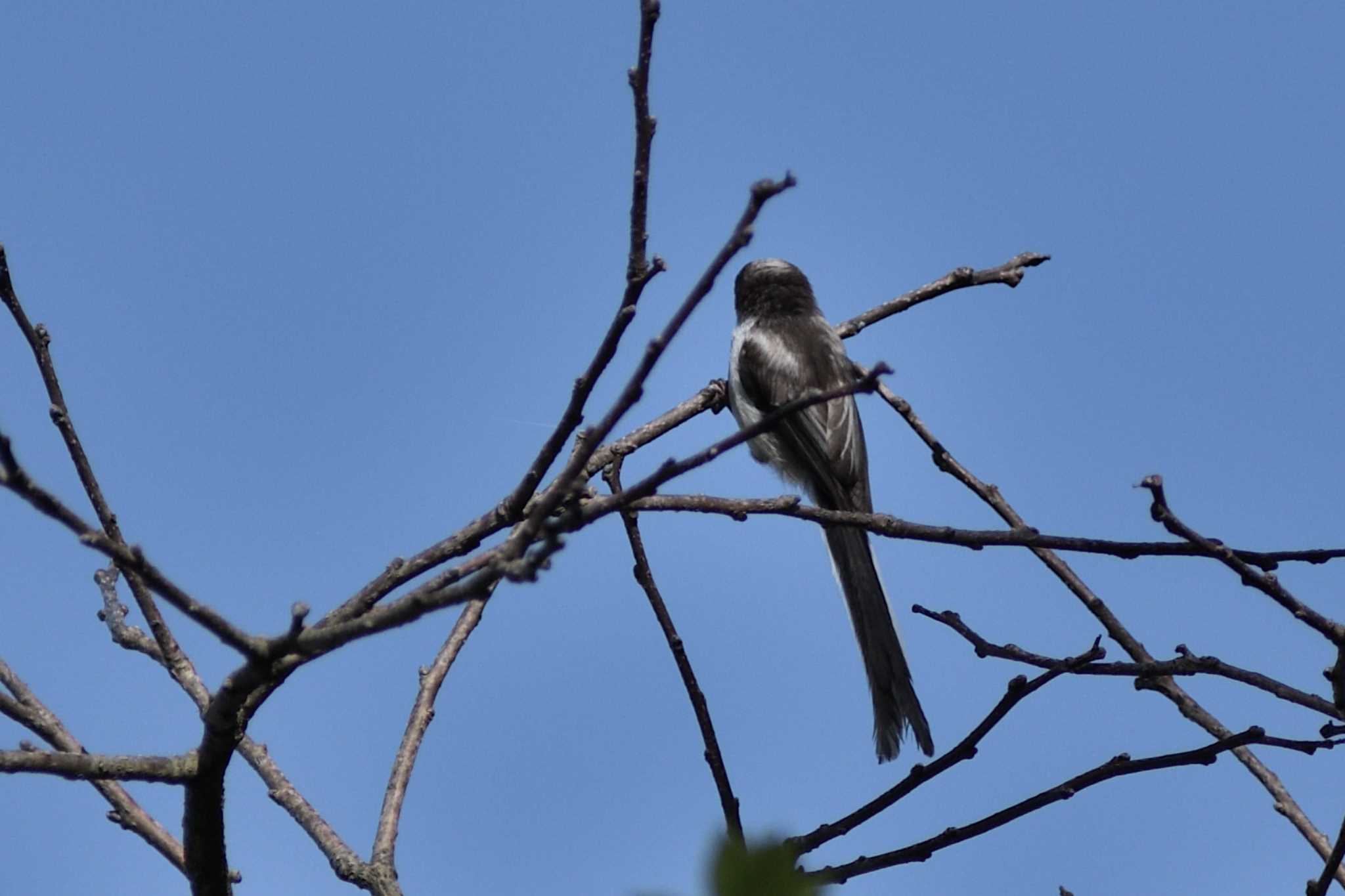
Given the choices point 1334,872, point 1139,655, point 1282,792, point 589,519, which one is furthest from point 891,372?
point 1282,792

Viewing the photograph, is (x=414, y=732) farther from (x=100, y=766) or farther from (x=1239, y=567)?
(x=1239, y=567)

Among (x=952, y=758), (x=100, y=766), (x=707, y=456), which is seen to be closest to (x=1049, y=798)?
(x=952, y=758)

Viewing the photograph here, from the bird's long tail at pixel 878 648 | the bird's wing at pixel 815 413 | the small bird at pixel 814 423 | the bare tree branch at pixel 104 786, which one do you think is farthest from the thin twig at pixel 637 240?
the bird's wing at pixel 815 413

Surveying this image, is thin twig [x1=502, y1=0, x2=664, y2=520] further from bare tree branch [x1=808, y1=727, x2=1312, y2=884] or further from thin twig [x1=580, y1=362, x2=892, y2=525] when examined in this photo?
bare tree branch [x1=808, y1=727, x2=1312, y2=884]

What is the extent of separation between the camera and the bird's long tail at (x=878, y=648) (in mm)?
5168

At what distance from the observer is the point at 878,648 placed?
223 inches

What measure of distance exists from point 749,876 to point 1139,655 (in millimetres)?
2346

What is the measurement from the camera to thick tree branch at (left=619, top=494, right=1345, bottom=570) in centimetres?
265

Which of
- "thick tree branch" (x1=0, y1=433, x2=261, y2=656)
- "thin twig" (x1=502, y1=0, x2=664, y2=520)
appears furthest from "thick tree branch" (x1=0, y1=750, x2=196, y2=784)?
"thin twig" (x1=502, y1=0, x2=664, y2=520)

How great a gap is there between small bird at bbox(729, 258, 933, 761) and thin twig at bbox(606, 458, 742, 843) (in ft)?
7.17

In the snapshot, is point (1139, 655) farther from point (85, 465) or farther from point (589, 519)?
point (85, 465)

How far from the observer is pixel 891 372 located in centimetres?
201

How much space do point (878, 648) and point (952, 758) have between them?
9.25ft

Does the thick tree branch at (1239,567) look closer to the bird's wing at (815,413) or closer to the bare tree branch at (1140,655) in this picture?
the bare tree branch at (1140,655)
